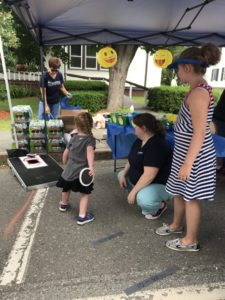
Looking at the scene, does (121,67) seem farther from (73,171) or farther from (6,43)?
(73,171)

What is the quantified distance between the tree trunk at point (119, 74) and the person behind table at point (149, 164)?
8.14 m

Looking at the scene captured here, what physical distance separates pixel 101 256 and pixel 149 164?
1027 millimetres

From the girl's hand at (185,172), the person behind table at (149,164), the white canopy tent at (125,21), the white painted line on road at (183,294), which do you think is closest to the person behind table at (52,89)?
the white canopy tent at (125,21)

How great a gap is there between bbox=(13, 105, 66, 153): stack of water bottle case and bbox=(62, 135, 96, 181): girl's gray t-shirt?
2.31 metres

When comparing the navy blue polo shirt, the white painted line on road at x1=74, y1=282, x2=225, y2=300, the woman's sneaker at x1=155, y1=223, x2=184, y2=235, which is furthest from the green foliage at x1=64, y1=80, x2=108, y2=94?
the white painted line on road at x1=74, y1=282, x2=225, y2=300

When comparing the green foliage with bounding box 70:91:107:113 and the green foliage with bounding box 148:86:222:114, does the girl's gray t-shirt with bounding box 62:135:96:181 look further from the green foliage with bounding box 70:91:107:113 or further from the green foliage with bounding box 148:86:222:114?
the green foliage with bounding box 148:86:222:114

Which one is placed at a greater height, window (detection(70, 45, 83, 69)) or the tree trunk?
window (detection(70, 45, 83, 69))

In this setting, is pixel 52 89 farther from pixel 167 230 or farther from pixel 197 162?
pixel 197 162

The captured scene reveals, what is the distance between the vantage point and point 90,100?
11781 mm

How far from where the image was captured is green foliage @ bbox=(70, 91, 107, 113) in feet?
38.1

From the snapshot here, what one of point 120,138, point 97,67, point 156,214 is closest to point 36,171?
point 120,138

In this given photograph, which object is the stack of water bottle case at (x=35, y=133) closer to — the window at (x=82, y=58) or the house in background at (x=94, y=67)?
the house in background at (x=94, y=67)

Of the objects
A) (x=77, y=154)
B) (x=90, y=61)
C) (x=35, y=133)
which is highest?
(x=90, y=61)

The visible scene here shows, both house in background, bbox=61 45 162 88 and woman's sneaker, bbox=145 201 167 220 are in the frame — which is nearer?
woman's sneaker, bbox=145 201 167 220
